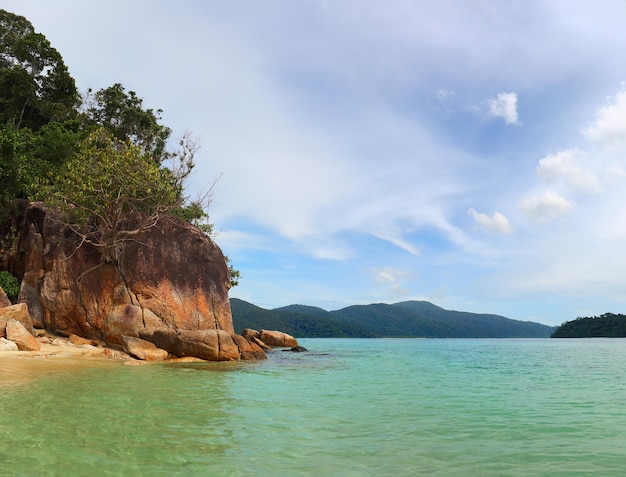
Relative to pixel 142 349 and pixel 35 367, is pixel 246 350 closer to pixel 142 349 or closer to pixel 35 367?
pixel 142 349

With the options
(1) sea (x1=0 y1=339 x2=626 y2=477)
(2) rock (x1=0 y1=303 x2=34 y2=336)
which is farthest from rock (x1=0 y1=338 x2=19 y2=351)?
(1) sea (x1=0 y1=339 x2=626 y2=477)

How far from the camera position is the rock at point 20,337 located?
60.1 feet

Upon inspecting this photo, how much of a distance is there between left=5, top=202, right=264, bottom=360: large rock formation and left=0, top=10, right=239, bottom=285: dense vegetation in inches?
39.1

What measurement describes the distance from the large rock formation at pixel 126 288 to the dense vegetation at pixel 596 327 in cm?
13303

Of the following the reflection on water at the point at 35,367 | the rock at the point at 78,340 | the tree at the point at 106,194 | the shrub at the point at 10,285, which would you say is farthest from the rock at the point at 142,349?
the shrub at the point at 10,285

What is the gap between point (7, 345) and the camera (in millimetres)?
17719

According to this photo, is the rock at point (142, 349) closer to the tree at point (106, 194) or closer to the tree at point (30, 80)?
the tree at point (106, 194)

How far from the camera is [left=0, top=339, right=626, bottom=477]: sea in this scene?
19.6ft

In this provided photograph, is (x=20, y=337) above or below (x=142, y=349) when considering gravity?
above

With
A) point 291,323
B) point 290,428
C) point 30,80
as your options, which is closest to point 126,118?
point 30,80

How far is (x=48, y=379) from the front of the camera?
12.6 m

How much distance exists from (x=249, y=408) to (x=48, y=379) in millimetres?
6721

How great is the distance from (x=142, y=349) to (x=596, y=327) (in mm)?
144206

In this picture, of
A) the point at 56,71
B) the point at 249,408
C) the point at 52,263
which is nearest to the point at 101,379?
the point at 249,408
